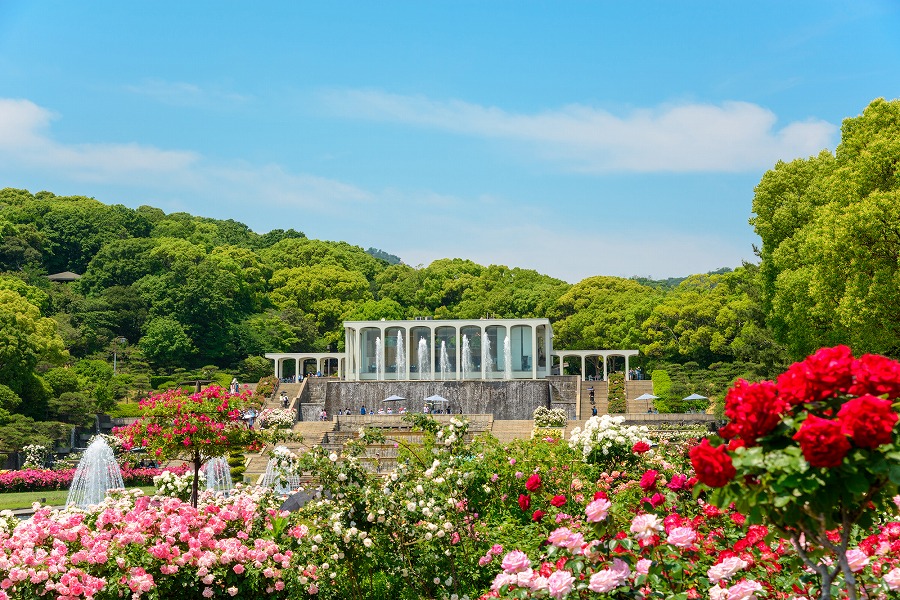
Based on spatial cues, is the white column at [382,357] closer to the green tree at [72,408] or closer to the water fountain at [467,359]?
the water fountain at [467,359]

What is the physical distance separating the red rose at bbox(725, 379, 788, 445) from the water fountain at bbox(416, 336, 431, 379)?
40.4 m

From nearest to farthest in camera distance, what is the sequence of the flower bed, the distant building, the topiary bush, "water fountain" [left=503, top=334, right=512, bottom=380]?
the flower bed < the topiary bush < "water fountain" [left=503, top=334, right=512, bottom=380] < the distant building

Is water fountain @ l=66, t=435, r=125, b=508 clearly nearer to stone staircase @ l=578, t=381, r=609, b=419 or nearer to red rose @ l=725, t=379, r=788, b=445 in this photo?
stone staircase @ l=578, t=381, r=609, b=419

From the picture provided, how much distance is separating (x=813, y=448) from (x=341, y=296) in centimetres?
6142

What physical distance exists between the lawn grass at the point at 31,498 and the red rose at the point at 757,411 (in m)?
19.1

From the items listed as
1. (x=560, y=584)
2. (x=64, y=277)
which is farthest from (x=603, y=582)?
(x=64, y=277)

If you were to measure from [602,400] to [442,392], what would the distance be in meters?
6.42

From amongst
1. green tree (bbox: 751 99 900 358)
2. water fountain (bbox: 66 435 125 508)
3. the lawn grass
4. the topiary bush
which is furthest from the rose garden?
the topiary bush

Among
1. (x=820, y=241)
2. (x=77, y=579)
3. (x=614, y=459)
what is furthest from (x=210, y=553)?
(x=820, y=241)

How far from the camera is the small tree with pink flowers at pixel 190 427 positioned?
13070mm

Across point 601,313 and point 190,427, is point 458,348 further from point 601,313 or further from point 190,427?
point 190,427

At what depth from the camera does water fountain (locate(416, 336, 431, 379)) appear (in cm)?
4444

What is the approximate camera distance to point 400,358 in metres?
44.4

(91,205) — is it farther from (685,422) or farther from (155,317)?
(685,422)
